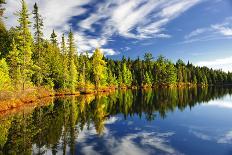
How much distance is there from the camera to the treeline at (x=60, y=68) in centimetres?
4897

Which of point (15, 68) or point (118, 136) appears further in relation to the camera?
point (15, 68)

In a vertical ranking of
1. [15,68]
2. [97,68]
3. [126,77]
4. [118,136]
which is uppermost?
[97,68]

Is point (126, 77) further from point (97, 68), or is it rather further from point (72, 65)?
point (72, 65)

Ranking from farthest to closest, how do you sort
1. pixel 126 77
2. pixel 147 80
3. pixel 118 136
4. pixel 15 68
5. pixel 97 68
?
pixel 147 80
pixel 126 77
pixel 97 68
pixel 15 68
pixel 118 136

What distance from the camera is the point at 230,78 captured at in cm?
19162

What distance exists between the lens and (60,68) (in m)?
71.8

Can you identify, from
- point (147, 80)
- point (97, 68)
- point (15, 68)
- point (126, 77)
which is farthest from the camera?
point (147, 80)

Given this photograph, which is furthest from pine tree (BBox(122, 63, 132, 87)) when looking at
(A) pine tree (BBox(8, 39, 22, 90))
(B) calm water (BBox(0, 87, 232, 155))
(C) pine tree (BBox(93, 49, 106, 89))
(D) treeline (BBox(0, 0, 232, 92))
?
(B) calm water (BBox(0, 87, 232, 155))

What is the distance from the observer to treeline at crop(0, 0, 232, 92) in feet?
161

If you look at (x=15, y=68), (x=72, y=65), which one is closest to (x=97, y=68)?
(x=72, y=65)

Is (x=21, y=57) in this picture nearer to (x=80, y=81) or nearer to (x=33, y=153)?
(x=80, y=81)

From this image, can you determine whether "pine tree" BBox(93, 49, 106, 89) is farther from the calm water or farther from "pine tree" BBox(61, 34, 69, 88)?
the calm water

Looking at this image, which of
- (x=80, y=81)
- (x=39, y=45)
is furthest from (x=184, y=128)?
(x=80, y=81)

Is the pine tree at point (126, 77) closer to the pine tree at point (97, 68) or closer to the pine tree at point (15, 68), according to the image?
the pine tree at point (97, 68)
